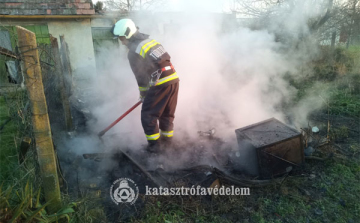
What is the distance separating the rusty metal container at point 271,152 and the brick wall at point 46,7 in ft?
28.0

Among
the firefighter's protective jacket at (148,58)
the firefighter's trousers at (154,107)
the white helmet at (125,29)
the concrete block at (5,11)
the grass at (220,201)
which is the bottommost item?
the grass at (220,201)

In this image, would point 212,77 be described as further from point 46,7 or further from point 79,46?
point 46,7

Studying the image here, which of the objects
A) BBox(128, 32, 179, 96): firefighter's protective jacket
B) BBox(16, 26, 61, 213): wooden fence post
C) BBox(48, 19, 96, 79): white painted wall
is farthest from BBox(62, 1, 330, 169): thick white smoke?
BBox(48, 19, 96, 79): white painted wall

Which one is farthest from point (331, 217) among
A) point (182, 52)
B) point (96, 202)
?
point (182, 52)

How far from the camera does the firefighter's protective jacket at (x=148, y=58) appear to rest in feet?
13.1

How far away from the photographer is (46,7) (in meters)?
9.31

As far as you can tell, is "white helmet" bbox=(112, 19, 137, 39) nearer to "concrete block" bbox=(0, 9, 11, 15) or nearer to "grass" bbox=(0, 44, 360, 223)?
"grass" bbox=(0, 44, 360, 223)

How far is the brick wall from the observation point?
8938 mm

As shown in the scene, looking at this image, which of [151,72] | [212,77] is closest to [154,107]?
[151,72]

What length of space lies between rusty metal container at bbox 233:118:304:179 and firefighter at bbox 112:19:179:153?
53.9 inches

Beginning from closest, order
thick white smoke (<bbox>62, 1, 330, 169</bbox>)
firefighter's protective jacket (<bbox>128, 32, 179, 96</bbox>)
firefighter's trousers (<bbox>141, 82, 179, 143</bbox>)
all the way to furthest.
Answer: firefighter's protective jacket (<bbox>128, 32, 179, 96</bbox>)
firefighter's trousers (<bbox>141, 82, 179, 143</bbox>)
thick white smoke (<bbox>62, 1, 330, 169</bbox>)

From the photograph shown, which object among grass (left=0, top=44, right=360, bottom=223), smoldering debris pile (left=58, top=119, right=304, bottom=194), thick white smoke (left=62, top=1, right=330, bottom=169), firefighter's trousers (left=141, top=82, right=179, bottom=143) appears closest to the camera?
grass (left=0, top=44, right=360, bottom=223)

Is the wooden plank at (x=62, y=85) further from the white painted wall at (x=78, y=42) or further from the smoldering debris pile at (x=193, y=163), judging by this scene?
the white painted wall at (x=78, y=42)

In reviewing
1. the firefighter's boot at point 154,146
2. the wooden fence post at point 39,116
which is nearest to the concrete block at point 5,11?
the firefighter's boot at point 154,146
